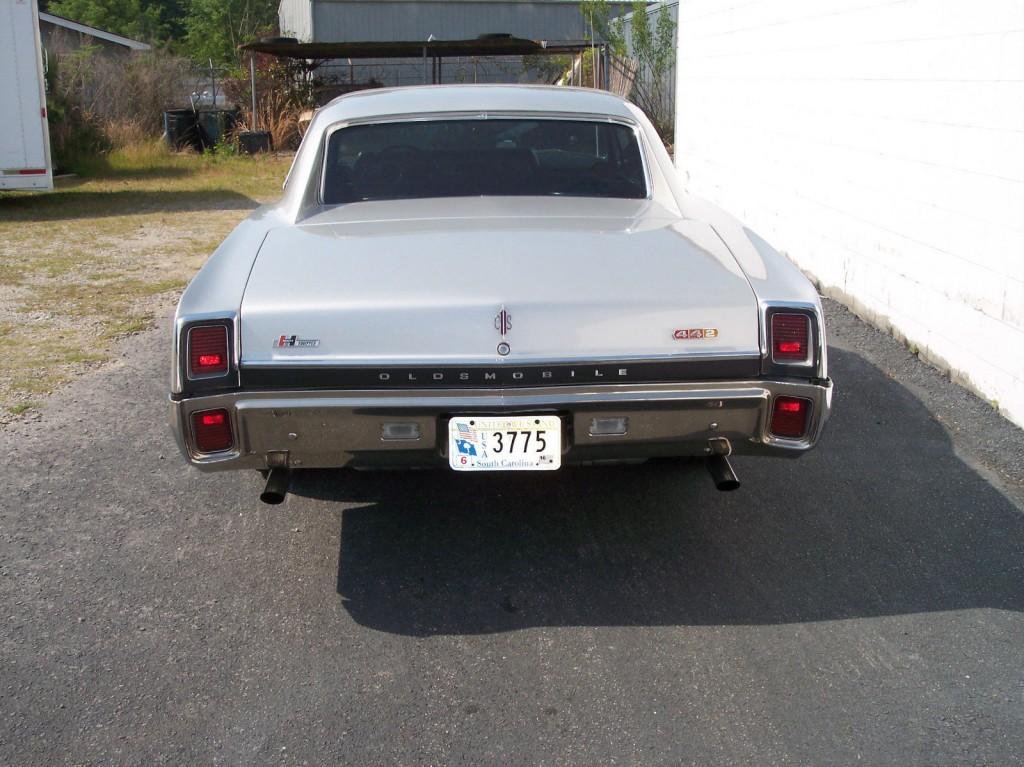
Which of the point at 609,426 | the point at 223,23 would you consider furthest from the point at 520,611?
the point at 223,23

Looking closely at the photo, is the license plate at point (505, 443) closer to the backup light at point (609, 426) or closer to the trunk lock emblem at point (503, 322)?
the backup light at point (609, 426)

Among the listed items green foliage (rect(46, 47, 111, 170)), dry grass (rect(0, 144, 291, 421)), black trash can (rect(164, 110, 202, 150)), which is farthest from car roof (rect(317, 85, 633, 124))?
black trash can (rect(164, 110, 202, 150))

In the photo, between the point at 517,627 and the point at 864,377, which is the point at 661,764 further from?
the point at 864,377

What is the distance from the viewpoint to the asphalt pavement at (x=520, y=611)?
9.85 feet

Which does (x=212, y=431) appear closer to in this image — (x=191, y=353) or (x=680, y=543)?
(x=191, y=353)

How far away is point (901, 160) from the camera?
22.8ft

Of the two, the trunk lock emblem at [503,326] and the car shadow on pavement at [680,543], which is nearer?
the trunk lock emblem at [503,326]

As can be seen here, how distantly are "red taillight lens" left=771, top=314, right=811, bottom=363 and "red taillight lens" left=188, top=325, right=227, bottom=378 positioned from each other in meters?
1.71

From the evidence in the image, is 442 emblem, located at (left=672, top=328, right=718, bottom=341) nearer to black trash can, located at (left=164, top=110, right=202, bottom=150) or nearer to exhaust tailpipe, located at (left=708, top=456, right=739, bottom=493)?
exhaust tailpipe, located at (left=708, top=456, right=739, bottom=493)

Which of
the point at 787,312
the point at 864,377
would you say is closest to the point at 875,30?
the point at 864,377

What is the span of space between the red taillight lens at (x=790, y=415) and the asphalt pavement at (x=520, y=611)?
594 mm

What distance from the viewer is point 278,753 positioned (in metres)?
2.92

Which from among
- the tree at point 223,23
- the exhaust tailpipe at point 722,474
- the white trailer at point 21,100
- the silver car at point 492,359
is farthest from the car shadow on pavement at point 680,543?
the tree at point 223,23

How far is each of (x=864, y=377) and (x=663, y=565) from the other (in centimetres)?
279
